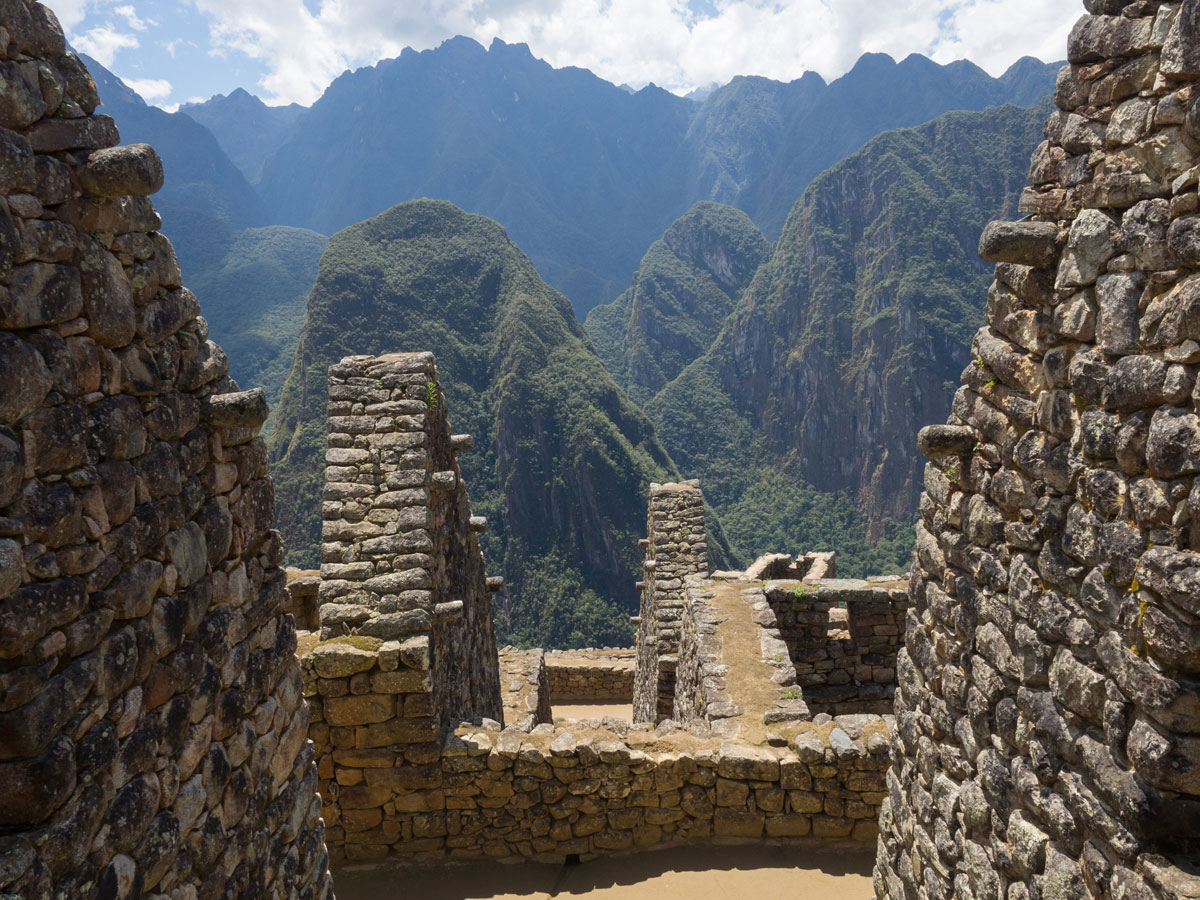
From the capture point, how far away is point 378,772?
554 centimetres

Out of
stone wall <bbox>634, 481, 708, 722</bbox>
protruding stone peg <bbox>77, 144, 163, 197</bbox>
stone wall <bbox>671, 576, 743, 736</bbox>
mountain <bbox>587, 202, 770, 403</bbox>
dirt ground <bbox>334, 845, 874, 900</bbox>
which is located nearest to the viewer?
protruding stone peg <bbox>77, 144, 163, 197</bbox>

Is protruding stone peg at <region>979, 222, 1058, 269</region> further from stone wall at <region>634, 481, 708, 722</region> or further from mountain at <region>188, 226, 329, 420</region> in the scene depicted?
mountain at <region>188, 226, 329, 420</region>

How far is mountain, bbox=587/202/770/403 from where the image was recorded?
427ft

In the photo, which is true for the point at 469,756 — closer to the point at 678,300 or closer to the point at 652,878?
the point at 652,878

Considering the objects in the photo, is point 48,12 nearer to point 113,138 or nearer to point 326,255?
point 113,138

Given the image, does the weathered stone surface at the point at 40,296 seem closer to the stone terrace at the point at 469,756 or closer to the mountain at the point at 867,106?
the stone terrace at the point at 469,756

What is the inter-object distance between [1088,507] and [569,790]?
4.47m

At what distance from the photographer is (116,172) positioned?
2225mm

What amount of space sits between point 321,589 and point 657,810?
3168mm

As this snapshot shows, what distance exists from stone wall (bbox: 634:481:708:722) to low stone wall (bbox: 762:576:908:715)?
1.78 metres

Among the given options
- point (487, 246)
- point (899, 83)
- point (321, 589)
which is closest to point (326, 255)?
point (487, 246)

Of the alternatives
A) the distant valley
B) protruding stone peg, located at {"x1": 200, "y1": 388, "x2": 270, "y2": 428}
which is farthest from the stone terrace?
the distant valley

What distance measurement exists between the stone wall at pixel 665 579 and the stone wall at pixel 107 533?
7541mm

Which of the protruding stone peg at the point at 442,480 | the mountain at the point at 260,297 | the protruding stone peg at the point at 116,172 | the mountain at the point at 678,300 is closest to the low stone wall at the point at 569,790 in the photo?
the protruding stone peg at the point at 442,480
